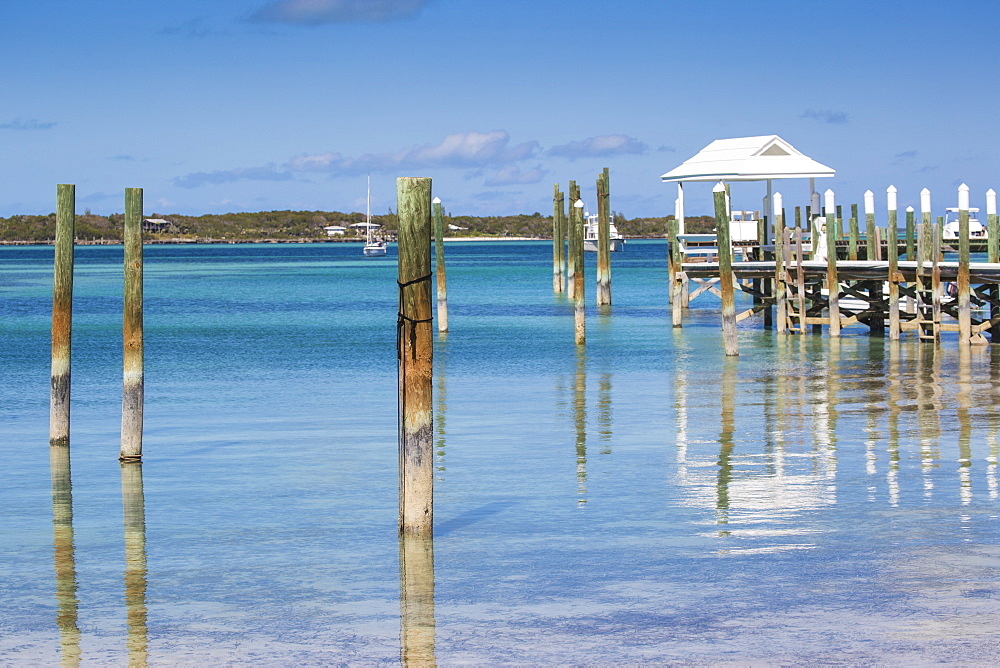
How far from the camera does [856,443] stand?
13.2 metres

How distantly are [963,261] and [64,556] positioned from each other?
17.0 meters

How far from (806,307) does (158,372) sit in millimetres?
13623

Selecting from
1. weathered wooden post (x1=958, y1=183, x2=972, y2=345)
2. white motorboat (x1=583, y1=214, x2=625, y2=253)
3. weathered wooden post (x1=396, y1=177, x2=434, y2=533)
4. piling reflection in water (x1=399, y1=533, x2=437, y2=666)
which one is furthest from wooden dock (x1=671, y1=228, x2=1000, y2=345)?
white motorboat (x1=583, y1=214, x2=625, y2=253)

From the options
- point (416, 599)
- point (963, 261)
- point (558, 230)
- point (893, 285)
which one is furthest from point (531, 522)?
point (558, 230)

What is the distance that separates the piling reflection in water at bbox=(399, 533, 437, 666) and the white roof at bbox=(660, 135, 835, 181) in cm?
2347

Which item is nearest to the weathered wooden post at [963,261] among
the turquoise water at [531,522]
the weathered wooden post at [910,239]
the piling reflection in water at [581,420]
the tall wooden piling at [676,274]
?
the turquoise water at [531,522]

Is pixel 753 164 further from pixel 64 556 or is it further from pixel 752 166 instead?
pixel 64 556

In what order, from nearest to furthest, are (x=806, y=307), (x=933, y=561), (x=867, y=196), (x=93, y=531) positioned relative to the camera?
1. (x=933, y=561)
2. (x=93, y=531)
3. (x=867, y=196)
4. (x=806, y=307)

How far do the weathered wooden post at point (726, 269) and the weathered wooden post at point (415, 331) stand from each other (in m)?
14.0

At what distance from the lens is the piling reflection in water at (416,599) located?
688 centimetres

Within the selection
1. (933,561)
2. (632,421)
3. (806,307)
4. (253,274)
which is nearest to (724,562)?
(933,561)

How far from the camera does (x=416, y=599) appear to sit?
7863 millimetres

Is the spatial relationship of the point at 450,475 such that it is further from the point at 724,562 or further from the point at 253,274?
the point at 253,274

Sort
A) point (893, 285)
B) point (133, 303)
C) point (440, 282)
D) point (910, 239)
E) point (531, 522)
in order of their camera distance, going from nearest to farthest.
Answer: point (531, 522), point (133, 303), point (893, 285), point (440, 282), point (910, 239)
